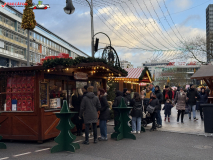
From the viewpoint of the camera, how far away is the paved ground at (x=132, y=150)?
643 cm

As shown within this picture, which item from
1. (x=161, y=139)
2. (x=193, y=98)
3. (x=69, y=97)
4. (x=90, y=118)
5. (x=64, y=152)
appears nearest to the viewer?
(x=64, y=152)

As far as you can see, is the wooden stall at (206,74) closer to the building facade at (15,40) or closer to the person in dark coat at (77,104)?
the person in dark coat at (77,104)

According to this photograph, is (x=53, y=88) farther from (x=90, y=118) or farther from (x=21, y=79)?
(x=90, y=118)

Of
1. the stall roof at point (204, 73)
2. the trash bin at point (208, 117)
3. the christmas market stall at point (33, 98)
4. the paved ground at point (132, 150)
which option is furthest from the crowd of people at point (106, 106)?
the trash bin at point (208, 117)

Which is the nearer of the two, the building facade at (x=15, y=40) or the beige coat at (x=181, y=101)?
the beige coat at (x=181, y=101)

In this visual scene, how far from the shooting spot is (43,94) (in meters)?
8.95

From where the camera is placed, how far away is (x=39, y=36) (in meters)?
72.4

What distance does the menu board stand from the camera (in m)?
8.82

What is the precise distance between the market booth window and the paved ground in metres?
1.25

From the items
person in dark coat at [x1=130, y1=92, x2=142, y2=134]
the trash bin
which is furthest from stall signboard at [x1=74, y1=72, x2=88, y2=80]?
the trash bin

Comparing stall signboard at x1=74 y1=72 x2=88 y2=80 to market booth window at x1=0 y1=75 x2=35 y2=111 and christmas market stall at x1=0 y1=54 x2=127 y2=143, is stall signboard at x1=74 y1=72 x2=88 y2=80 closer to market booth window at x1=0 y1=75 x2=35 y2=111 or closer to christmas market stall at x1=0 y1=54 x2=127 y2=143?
christmas market stall at x1=0 y1=54 x2=127 y2=143

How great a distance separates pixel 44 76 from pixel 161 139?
14.6 feet

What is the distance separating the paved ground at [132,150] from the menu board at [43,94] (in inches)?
51.0

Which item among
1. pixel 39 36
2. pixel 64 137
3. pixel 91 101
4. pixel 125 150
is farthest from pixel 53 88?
pixel 39 36
